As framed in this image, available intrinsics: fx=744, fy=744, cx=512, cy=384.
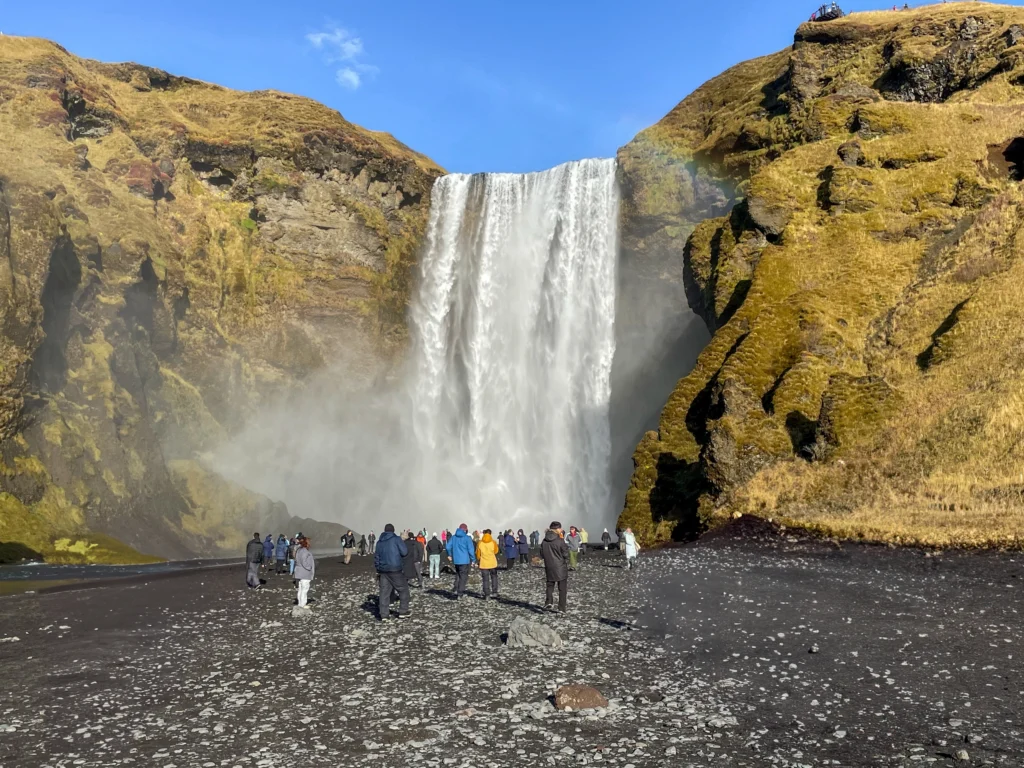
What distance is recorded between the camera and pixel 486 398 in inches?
2781

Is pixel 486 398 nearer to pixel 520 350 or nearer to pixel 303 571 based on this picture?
pixel 520 350

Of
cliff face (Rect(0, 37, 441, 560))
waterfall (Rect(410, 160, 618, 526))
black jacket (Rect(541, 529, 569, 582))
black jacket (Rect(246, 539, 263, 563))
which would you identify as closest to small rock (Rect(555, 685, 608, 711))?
black jacket (Rect(541, 529, 569, 582))

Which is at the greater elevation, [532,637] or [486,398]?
[486,398]

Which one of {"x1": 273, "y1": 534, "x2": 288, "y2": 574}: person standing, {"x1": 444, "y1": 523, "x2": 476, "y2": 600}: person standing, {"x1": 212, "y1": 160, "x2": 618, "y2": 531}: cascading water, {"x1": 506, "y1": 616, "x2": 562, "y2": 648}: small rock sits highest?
{"x1": 212, "y1": 160, "x2": 618, "y2": 531}: cascading water

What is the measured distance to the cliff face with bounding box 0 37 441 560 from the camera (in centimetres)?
4962

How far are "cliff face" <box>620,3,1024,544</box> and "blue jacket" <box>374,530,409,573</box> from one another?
1607 centimetres

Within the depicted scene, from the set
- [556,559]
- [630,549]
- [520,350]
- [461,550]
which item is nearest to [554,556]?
[556,559]

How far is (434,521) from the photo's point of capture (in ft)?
224

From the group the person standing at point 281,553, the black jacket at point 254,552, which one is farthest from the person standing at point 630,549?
the person standing at point 281,553

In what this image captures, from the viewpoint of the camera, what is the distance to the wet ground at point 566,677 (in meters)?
9.30

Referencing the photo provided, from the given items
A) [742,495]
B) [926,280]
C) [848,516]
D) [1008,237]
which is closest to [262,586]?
[742,495]

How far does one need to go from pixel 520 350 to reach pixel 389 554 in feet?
172

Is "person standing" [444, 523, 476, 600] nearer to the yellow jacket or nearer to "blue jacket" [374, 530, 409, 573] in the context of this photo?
the yellow jacket

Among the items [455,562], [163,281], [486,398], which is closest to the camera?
[455,562]
